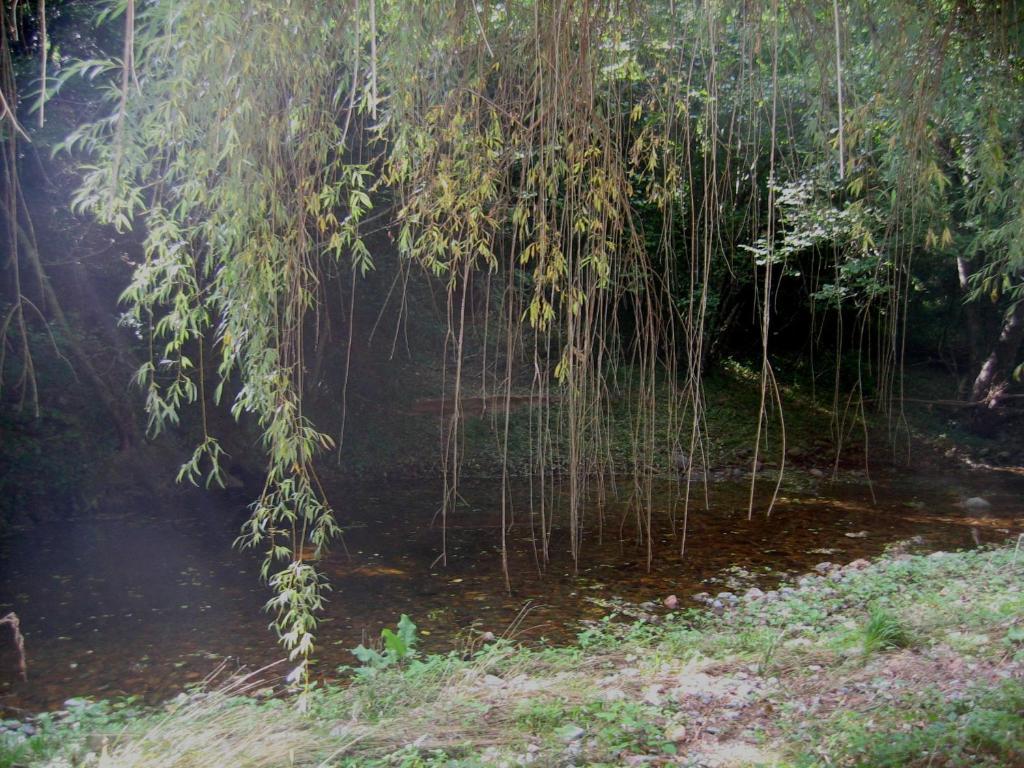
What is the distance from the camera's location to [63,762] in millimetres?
2297

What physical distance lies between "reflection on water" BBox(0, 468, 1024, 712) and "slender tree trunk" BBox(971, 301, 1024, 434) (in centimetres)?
189

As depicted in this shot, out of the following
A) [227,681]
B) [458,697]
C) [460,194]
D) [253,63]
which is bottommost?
[227,681]

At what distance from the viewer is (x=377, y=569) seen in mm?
A: 6094

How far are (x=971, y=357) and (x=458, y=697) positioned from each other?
10.5 metres

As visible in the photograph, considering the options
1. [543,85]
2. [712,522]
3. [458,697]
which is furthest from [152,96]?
[712,522]

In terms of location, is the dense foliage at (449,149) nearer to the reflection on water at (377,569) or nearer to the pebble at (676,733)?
the pebble at (676,733)

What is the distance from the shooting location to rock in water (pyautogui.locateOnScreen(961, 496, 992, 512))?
7.77m

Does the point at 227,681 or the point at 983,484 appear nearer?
the point at 227,681

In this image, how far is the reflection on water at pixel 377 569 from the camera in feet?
14.8

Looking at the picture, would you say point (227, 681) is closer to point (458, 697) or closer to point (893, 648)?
point (458, 697)

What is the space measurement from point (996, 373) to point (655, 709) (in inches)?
377

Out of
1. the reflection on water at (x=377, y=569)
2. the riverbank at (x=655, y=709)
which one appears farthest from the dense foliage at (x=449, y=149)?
the reflection on water at (x=377, y=569)

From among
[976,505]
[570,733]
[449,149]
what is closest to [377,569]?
[570,733]

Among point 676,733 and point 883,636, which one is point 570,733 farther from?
point 883,636
